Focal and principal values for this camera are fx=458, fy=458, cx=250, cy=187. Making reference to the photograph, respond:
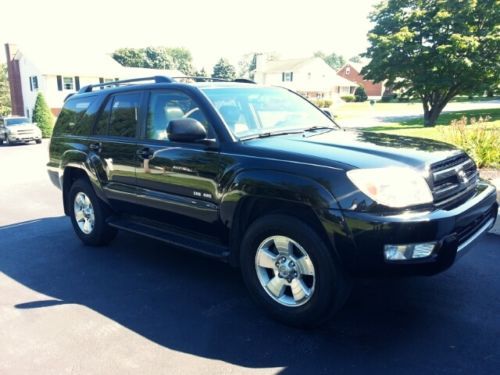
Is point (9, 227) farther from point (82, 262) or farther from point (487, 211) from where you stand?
point (487, 211)

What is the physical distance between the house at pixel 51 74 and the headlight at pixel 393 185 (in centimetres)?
3729

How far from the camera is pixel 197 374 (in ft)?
9.85

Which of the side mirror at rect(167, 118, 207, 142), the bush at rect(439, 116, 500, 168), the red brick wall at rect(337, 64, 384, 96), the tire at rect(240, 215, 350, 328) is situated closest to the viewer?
the tire at rect(240, 215, 350, 328)

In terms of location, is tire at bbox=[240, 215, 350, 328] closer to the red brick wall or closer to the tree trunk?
the tree trunk

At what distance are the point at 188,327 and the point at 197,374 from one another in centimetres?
64

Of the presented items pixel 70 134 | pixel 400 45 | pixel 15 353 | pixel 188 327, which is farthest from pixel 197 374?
pixel 400 45

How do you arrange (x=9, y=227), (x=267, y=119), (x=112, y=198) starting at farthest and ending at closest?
(x=9, y=227), (x=112, y=198), (x=267, y=119)

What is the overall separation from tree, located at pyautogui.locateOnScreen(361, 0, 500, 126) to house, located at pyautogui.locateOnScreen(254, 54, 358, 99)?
37.2 metres

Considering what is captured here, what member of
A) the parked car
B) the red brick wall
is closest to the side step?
the parked car

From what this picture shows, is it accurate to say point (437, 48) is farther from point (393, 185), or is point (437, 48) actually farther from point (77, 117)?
point (393, 185)

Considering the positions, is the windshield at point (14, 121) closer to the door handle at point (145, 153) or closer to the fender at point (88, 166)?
the fender at point (88, 166)

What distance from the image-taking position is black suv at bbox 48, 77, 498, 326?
122 inches

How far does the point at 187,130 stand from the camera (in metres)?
3.81

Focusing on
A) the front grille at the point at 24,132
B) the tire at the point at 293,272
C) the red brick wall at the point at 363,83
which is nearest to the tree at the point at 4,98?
the front grille at the point at 24,132
